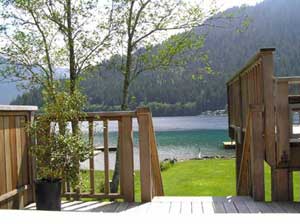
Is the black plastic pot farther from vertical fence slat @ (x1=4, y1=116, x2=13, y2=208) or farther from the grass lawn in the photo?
the grass lawn

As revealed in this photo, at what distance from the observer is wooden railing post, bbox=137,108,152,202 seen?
14.0 ft

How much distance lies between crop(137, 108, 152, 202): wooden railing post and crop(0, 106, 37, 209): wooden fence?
1.23m

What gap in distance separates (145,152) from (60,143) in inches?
38.1

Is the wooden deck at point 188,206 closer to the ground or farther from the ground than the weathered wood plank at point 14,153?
closer to the ground

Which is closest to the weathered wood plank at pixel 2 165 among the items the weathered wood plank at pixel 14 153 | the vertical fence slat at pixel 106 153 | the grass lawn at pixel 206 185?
the weathered wood plank at pixel 14 153

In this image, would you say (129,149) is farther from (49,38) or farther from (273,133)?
(49,38)

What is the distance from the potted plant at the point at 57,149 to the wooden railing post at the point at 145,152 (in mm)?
632

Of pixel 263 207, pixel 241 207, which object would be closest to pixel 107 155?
pixel 241 207

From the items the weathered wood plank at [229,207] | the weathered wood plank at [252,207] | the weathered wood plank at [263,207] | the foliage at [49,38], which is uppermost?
the foliage at [49,38]

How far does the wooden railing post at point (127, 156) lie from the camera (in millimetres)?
4293

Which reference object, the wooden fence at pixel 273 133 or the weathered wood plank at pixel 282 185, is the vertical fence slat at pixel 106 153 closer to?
the wooden fence at pixel 273 133

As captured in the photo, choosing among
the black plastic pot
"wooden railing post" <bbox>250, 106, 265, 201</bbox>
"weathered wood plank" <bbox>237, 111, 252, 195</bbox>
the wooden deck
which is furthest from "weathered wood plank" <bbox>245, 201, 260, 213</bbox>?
the black plastic pot

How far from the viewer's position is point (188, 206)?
13.4 feet

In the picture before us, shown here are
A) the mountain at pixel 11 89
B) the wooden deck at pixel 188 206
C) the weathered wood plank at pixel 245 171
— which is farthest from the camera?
the mountain at pixel 11 89
